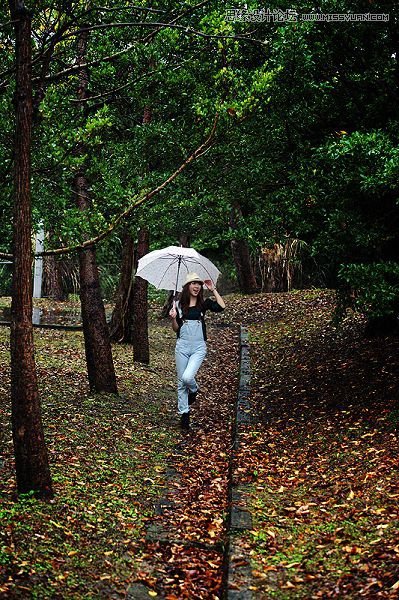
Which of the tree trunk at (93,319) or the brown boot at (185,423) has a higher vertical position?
the tree trunk at (93,319)

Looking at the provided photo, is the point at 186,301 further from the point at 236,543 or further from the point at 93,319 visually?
the point at 236,543

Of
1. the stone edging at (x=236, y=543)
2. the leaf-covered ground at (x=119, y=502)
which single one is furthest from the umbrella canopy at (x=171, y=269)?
the stone edging at (x=236, y=543)

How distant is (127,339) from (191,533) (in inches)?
428

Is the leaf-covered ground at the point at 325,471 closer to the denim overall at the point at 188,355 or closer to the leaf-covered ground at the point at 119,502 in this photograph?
the leaf-covered ground at the point at 119,502

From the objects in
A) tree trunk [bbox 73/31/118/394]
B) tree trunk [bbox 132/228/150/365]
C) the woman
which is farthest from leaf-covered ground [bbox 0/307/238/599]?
tree trunk [bbox 132/228/150/365]

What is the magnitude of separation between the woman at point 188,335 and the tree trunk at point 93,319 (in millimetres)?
1831

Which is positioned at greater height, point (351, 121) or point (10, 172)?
point (351, 121)

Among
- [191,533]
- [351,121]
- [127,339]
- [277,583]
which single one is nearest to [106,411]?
[191,533]

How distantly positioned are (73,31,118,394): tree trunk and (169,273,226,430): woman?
72.1 inches

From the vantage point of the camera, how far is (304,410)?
404 inches

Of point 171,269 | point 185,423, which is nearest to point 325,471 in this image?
point 185,423

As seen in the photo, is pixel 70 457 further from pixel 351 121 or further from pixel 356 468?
pixel 351 121

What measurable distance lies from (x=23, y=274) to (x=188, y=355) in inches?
165

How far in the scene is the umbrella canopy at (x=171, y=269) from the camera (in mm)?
10992
